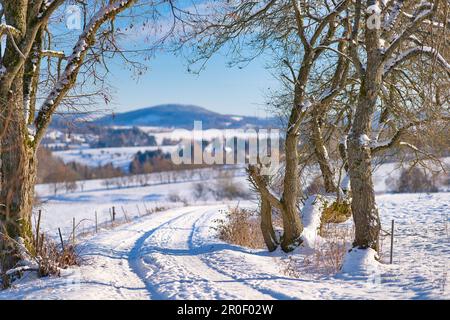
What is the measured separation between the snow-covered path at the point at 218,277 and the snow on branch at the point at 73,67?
312cm

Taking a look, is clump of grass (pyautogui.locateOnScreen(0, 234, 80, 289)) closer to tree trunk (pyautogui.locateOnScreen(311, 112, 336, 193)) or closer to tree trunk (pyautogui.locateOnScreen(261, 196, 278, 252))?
tree trunk (pyautogui.locateOnScreen(261, 196, 278, 252))

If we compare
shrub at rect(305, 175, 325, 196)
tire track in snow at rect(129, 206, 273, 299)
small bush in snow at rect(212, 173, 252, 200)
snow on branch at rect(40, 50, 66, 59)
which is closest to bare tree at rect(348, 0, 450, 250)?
tire track in snow at rect(129, 206, 273, 299)

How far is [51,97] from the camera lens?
30.7ft

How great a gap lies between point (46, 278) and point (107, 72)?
503 cm

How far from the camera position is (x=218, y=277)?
813cm

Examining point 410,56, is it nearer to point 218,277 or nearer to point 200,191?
point 218,277

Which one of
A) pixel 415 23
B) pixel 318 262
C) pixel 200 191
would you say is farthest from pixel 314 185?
pixel 200 191

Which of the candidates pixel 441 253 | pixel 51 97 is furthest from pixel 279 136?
pixel 51 97

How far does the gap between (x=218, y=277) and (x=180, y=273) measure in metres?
0.82

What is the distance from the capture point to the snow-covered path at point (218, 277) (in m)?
6.74

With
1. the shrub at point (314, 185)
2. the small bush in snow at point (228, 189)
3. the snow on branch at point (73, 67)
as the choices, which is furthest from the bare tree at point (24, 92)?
the small bush in snow at point (228, 189)

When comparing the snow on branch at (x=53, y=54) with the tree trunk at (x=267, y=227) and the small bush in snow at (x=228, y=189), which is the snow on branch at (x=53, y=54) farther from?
the small bush in snow at (x=228, y=189)
